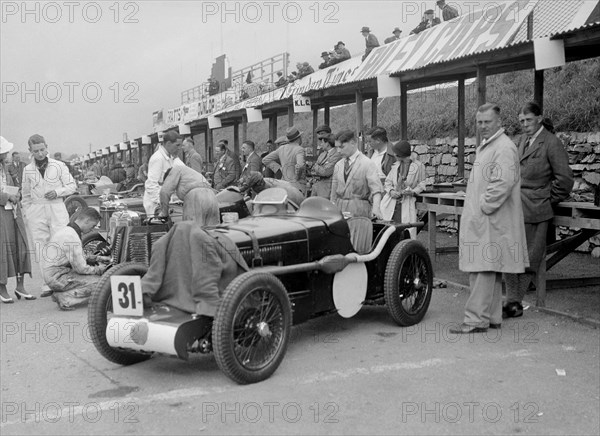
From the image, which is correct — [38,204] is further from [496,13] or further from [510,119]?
[510,119]

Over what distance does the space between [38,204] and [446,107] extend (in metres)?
12.3

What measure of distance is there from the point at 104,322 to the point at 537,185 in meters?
4.35

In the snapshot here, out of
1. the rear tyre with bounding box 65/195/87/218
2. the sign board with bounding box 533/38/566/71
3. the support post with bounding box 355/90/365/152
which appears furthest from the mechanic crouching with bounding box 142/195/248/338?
the support post with bounding box 355/90/365/152

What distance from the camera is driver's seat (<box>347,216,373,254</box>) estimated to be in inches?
253

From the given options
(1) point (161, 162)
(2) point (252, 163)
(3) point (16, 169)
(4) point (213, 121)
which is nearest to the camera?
(1) point (161, 162)

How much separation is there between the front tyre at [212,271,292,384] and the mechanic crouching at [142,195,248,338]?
22 centimetres

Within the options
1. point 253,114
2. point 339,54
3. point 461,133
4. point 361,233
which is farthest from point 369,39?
point 361,233

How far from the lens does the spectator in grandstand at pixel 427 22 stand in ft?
41.7

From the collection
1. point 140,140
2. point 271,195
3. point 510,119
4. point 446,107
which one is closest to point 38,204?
point 271,195

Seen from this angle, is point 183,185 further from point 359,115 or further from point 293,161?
point 359,115

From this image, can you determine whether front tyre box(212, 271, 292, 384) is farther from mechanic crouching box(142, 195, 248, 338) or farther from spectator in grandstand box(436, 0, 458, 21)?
spectator in grandstand box(436, 0, 458, 21)

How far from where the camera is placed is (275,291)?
4.86 meters

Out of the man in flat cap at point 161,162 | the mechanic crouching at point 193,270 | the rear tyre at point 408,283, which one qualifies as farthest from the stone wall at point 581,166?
the mechanic crouching at point 193,270

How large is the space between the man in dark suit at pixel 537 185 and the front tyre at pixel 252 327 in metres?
2.76
